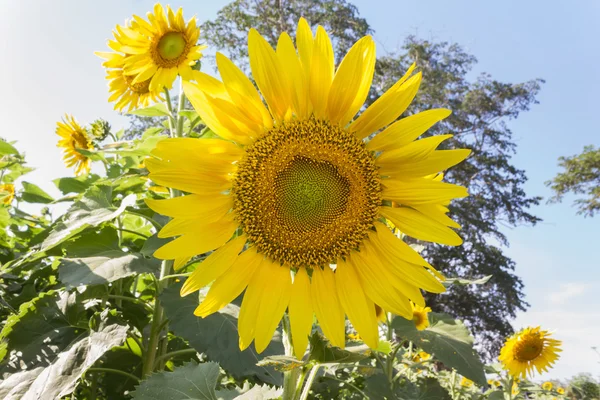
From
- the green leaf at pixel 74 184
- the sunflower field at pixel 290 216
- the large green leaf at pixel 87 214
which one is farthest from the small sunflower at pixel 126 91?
the sunflower field at pixel 290 216

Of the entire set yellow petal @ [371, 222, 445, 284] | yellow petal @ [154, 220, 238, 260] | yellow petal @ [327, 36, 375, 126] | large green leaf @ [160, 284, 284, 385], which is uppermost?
yellow petal @ [327, 36, 375, 126]

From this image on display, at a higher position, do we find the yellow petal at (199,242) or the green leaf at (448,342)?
the green leaf at (448,342)

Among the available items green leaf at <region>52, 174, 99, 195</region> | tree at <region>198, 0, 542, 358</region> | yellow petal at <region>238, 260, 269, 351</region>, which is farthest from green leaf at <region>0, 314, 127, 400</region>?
tree at <region>198, 0, 542, 358</region>

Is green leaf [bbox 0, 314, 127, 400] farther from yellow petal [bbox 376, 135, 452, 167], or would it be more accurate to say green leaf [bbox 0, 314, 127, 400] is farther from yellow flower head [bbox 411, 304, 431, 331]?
yellow flower head [bbox 411, 304, 431, 331]

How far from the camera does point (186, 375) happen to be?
46.6 inches

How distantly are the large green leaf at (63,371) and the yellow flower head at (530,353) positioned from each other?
2.95m

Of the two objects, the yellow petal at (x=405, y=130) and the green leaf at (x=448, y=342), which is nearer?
the yellow petal at (x=405, y=130)

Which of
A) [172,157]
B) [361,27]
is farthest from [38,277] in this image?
[361,27]

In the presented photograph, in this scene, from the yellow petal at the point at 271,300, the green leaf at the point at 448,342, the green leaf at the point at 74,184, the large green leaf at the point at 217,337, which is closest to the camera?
the yellow petal at the point at 271,300

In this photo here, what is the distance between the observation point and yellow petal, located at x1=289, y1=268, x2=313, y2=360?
3.32 feet

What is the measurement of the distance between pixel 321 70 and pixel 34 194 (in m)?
1.99

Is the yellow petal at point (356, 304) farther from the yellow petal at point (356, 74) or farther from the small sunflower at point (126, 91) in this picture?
the small sunflower at point (126, 91)

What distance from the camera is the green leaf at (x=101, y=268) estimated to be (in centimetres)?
135

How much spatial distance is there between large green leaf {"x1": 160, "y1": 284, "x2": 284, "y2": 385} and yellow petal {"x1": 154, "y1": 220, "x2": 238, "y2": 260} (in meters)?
0.31
